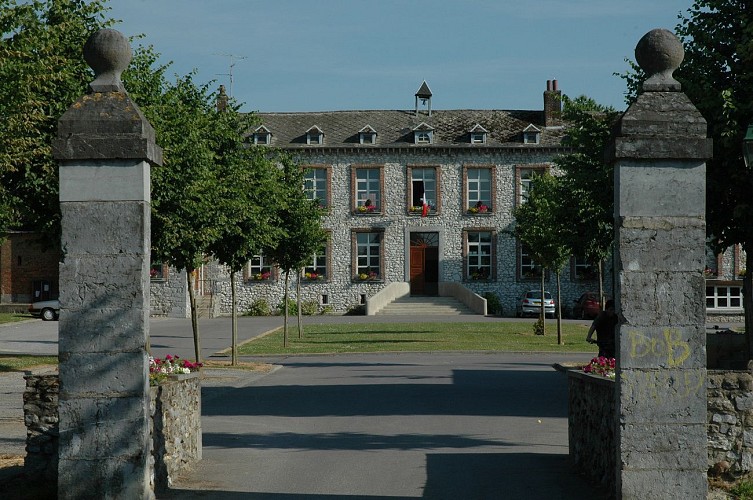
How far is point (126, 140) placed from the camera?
9.33m

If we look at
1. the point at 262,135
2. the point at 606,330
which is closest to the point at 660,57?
the point at 606,330

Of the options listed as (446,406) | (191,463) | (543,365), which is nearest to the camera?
(191,463)

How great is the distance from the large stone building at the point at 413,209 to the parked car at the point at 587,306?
3251mm

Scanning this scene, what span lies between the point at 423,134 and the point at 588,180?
37.9m

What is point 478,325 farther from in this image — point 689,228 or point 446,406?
point 689,228

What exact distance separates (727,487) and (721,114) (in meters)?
7.25

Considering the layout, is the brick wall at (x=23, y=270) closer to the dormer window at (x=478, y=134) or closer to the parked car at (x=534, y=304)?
the dormer window at (x=478, y=134)

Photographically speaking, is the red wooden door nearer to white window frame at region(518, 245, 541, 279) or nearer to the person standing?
white window frame at region(518, 245, 541, 279)

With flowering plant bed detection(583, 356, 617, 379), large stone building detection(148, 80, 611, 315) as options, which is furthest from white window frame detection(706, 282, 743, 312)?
flowering plant bed detection(583, 356, 617, 379)

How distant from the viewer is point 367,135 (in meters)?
58.8

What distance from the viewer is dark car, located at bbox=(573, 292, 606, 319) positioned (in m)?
52.9

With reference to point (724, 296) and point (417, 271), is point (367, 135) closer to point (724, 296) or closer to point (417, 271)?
point (417, 271)

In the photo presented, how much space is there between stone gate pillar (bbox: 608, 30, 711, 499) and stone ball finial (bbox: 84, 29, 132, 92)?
443cm

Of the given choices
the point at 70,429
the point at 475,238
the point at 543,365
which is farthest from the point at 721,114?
the point at 475,238
